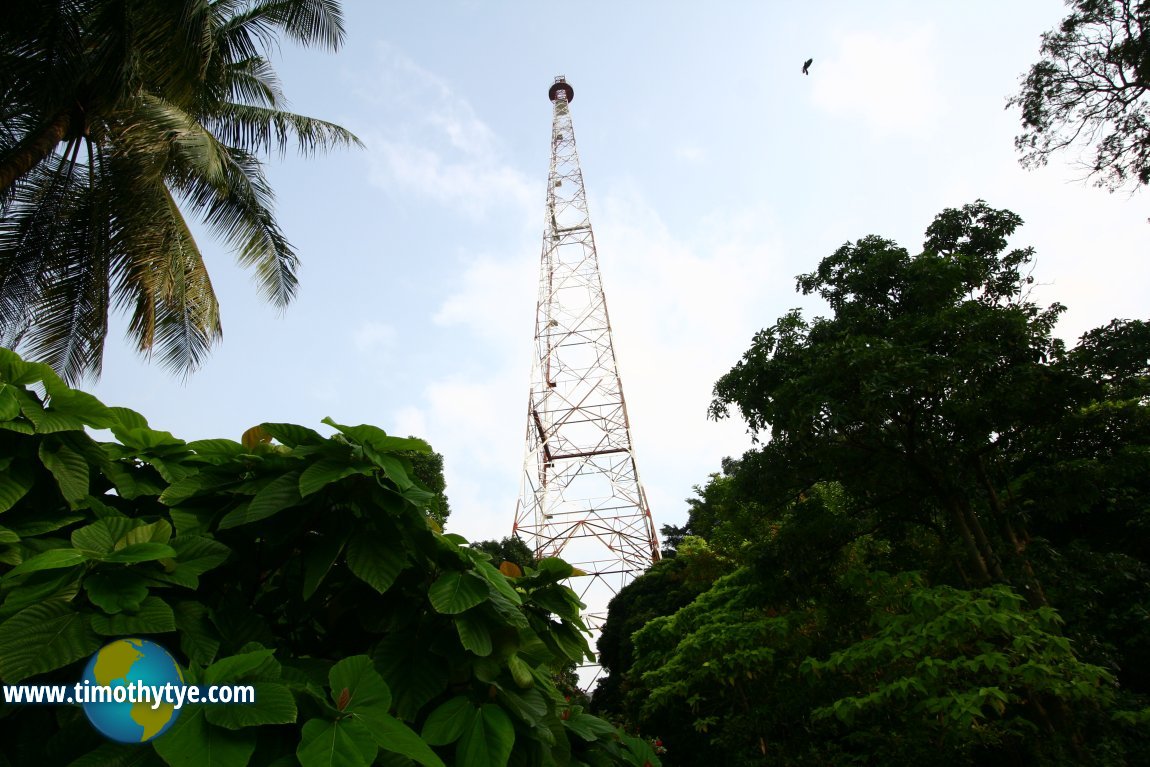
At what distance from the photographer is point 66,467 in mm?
1434

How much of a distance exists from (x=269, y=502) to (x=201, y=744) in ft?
1.60

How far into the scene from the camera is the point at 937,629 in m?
4.61

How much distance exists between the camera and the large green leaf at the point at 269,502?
1391 millimetres

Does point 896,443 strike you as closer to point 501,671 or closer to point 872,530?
point 872,530

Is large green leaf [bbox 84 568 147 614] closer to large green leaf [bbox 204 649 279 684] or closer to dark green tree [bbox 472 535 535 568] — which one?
large green leaf [bbox 204 649 279 684]

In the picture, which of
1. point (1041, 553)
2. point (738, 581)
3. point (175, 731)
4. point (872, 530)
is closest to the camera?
point (175, 731)

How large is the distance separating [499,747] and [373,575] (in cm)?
42

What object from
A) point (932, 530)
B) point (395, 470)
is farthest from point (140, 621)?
point (932, 530)

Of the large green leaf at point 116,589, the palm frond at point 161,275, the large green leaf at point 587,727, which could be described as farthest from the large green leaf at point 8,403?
the palm frond at point 161,275

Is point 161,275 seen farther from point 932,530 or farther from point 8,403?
point 932,530

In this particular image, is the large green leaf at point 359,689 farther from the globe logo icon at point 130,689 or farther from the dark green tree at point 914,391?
the dark green tree at point 914,391

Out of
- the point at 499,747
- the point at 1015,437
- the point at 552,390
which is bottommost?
the point at 499,747

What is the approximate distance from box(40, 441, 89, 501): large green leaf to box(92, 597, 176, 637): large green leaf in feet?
1.18

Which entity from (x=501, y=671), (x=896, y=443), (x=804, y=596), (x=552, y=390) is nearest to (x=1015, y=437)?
(x=896, y=443)
